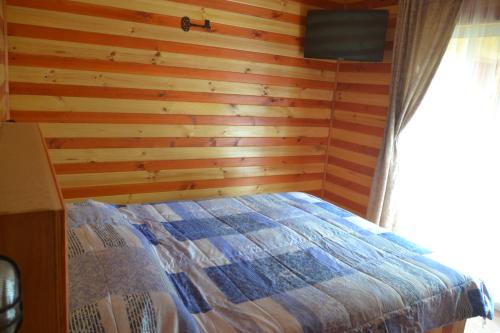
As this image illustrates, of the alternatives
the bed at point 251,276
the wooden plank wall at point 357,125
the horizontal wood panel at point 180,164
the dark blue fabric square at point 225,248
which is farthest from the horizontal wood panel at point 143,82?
the dark blue fabric square at point 225,248

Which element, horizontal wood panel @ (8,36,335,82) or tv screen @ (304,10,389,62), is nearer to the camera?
horizontal wood panel @ (8,36,335,82)

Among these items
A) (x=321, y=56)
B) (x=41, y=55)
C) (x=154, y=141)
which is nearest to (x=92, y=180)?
(x=154, y=141)

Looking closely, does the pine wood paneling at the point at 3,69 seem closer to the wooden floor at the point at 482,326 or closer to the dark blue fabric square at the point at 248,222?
the dark blue fabric square at the point at 248,222

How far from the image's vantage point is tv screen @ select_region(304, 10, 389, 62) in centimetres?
304

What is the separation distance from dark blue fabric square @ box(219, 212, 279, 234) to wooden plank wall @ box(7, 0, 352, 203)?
97cm

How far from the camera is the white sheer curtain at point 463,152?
249 cm

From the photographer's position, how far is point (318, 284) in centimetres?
162

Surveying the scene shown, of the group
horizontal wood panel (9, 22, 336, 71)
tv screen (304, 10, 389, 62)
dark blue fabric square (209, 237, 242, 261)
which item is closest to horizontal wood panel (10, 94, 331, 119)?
horizontal wood panel (9, 22, 336, 71)

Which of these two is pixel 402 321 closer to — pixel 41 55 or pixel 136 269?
pixel 136 269

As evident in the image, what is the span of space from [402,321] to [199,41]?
94.7 inches

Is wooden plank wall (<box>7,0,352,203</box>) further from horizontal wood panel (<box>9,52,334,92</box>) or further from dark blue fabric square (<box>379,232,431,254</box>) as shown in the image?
dark blue fabric square (<box>379,232,431,254</box>)

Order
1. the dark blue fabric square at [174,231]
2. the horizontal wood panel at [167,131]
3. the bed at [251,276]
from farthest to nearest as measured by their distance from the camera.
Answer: the horizontal wood panel at [167,131] → the dark blue fabric square at [174,231] → the bed at [251,276]

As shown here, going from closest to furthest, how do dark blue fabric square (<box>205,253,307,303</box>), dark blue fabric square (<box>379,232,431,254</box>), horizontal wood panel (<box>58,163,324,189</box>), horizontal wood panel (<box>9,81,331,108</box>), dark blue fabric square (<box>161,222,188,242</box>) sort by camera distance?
dark blue fabric square (<box>205,253,307,303</box>)
dark blue fabric square (<box>161,222,188,242</box>)
dark blue fabric square (<box>379,232,431,254</box>)
horizontal wood panel (<box>9,81,331,108</box>)
horizontal wood panel (<box>58,163,324,189</box>)

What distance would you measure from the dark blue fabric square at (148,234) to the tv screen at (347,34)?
217 cm
